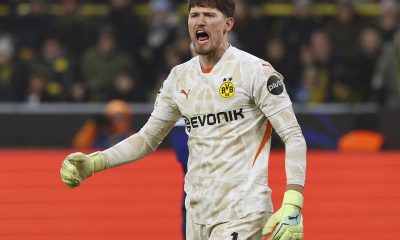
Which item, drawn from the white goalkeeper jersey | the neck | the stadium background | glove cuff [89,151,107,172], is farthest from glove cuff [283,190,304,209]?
the stadium background

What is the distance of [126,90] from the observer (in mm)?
12898

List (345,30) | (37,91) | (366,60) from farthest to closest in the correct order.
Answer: (345,30)
(366,60)
(37,91)

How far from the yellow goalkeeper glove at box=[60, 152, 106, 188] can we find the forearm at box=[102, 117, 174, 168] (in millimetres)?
75

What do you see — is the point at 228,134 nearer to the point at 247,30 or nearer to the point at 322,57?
A: the point at 322,57

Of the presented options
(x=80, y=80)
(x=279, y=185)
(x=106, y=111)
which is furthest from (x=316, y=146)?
(x=279, y=185)

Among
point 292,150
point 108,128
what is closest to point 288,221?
point 292,150

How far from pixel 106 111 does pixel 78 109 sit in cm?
124

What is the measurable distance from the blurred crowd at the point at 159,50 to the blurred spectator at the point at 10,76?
12mm

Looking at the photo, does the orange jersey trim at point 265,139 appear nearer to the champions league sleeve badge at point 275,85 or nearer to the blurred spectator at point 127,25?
the champions league sleeve badge at point 275,85

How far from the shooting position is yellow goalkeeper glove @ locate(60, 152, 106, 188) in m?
5.22

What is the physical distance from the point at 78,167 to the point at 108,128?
602 cm

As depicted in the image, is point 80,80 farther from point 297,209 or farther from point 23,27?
point 297,209

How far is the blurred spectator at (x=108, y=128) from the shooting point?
36.0 feet

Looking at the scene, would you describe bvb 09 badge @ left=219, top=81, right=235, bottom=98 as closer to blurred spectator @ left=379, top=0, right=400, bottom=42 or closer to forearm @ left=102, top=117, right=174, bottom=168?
forearm @ left=102, top=117, right=174, bottom=168
